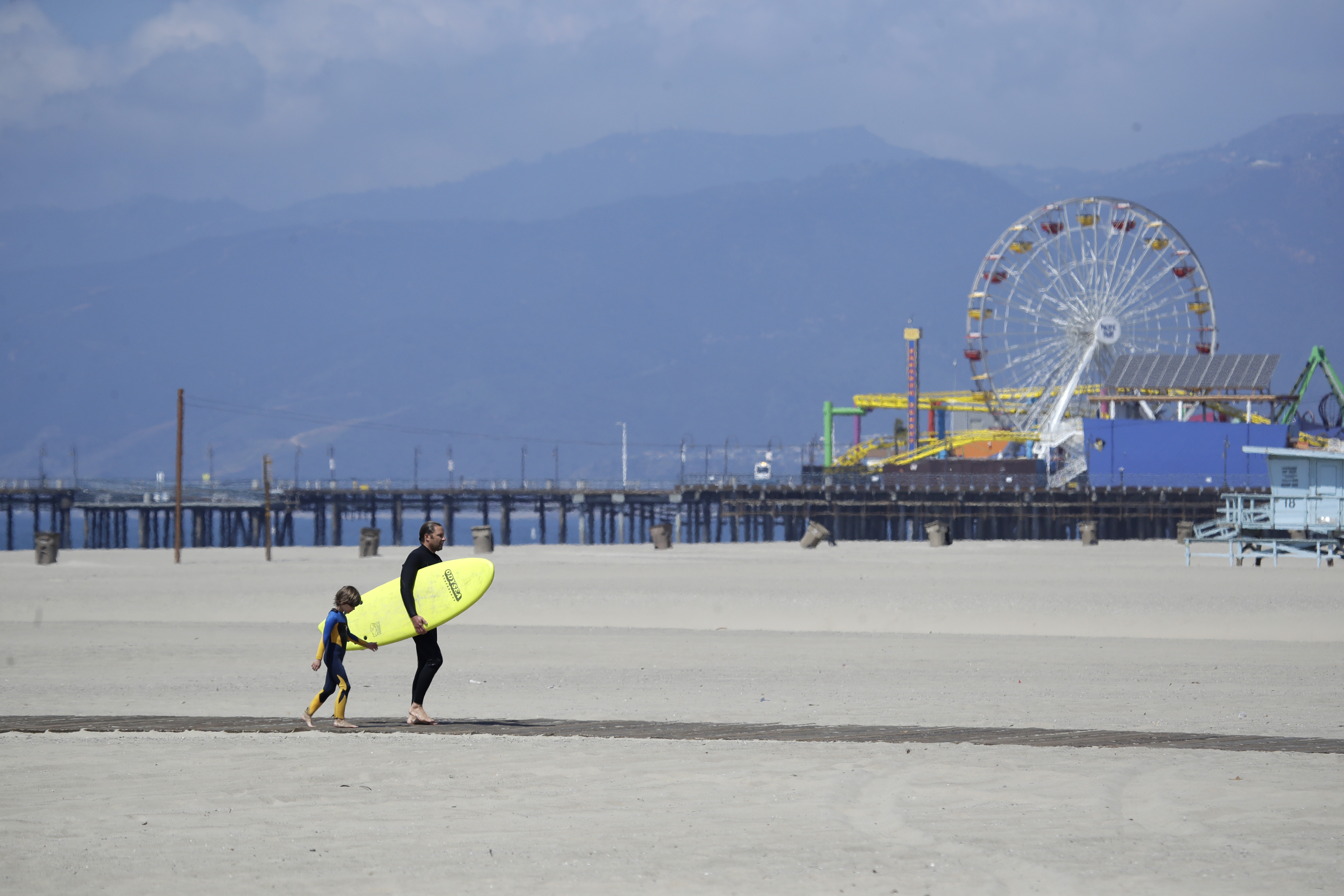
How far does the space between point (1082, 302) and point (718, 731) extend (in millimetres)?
72785

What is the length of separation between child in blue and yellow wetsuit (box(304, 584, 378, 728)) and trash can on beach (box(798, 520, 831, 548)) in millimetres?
38654

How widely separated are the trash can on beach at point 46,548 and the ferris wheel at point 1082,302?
154 feet

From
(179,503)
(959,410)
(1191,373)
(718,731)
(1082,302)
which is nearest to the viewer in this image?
(718,731)

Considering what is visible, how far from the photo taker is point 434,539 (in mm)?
10508

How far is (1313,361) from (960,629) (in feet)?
248

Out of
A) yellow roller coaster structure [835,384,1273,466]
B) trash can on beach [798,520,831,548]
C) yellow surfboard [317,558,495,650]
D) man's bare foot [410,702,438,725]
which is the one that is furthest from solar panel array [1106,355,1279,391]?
man's bare foot [410,702,438,725]

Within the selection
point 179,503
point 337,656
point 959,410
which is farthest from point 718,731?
point 959,410

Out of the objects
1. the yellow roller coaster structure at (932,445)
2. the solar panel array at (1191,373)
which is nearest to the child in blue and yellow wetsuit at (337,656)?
the solar panel array at (1191,373)

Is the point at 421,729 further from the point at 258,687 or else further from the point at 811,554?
the point at 811,554

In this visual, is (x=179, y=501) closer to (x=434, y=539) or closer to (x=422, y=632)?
(x=434, y=539)

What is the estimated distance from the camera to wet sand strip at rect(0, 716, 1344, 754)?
9664mm

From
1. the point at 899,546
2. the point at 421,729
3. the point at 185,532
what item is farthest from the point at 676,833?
the point at 185,532

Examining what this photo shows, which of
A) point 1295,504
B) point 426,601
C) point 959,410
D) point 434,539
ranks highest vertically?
point 959,410

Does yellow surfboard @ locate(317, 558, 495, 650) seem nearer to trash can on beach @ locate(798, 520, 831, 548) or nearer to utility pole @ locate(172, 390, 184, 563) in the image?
utility pole @ locate(172, 390, 184, 563)
